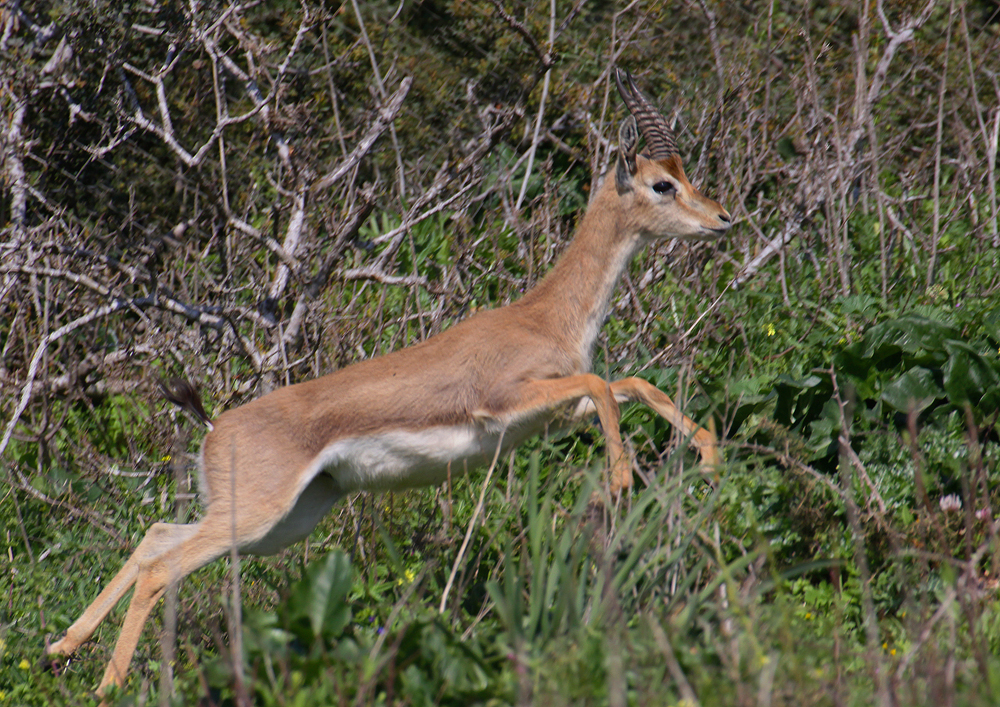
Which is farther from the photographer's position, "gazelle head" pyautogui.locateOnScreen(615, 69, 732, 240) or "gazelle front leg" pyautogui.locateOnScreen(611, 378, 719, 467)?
"gazelle head" pyautogui.locateOnScreen(615, 69, 732, 240)

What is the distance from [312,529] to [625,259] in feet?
6.64

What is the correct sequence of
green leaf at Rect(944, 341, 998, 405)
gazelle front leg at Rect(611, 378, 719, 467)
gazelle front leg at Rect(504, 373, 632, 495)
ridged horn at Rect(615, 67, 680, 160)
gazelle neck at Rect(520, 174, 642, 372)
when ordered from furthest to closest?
1. ridged horn at Rect(615, 67, 680, 160)
2. gazelle neck at Rect(520, 174, 642, 372)
3. green leaf at Rect(944, 341, 998, 405)
4. gazelle front leg at Rect(611, 378, 719, 467)
5. gazelle front leg at Rect(504, 373, 632, 495)

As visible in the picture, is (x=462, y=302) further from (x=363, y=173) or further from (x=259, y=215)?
(x=363, y=173)

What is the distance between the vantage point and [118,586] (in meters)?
4.71

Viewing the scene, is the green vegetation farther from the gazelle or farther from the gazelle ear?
the gazelle ear

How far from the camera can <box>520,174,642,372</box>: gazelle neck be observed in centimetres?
504

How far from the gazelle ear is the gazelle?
0.88 meters

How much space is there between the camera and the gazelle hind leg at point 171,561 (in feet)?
14.9

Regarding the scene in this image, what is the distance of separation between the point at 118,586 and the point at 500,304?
9.69 feet

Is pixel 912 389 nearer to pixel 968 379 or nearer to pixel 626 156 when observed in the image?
pixel 968 379

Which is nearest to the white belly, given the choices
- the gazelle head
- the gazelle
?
the gazelle

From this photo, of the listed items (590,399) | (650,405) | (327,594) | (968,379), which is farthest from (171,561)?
(968,379)

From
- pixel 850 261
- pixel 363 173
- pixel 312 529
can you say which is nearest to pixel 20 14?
pixel 363 173

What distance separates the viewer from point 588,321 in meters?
5.08
